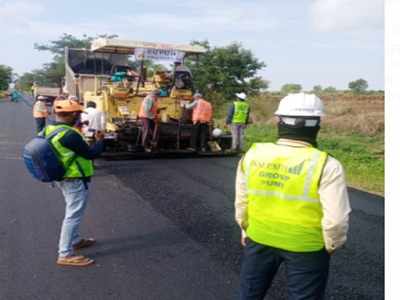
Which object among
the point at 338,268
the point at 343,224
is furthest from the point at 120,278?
the point at 343,224

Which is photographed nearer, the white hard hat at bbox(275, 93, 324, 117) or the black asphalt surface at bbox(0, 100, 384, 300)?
the white hard hat at bbox(275, 93, 324, 117)

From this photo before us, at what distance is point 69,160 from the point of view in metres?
4.58

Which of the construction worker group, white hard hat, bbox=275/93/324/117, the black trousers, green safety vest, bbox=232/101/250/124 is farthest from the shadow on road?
green safety vest, bbox=232/101/250/124

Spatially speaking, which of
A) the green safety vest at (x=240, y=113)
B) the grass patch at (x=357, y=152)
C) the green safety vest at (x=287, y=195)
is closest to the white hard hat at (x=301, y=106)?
the green safety vest at (x=287, y=195)

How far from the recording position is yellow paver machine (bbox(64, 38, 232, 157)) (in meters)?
11.4

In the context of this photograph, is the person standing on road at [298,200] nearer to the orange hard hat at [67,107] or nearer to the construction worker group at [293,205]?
the construction worker group at [293,205]

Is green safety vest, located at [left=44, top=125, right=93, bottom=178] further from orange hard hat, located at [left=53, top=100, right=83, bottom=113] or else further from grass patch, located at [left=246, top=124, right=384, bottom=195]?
grass patch, located at [left=246, top=124, right=384, bottom=195]

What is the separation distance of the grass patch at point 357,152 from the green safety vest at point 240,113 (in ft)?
5.14

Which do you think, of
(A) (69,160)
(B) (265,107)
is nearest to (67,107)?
(A) (69,160)

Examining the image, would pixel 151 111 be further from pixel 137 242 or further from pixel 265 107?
pixel 265 107

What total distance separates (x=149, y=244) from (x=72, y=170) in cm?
133

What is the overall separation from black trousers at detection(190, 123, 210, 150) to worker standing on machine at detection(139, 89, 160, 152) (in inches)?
44.1

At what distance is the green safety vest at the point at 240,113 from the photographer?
12961mm

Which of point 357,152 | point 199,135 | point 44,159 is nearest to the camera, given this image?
point 44,159
